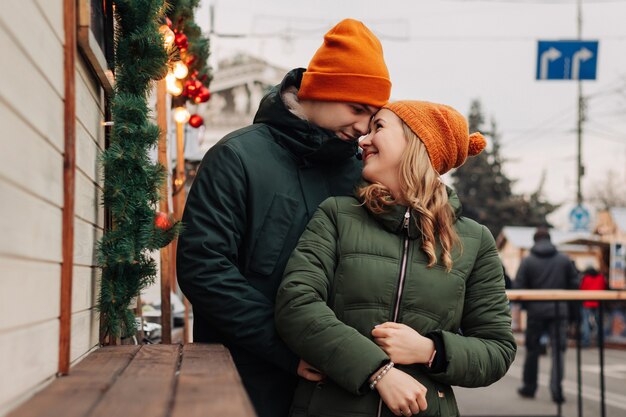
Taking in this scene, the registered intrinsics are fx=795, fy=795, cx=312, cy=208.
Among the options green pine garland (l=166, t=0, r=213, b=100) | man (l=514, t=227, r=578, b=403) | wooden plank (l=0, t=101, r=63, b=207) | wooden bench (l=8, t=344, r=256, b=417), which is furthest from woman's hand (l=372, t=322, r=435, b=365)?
man (l=514, t=227, r=578, b=403)

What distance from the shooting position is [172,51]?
2.92 m

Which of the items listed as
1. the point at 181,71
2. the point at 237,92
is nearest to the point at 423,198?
the point at 181,71

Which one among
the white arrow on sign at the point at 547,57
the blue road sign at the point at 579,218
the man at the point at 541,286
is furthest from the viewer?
the blue road sign at the point at 579,218

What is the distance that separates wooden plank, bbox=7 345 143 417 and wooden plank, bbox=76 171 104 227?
0.42 m

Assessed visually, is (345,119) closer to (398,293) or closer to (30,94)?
(398,293)

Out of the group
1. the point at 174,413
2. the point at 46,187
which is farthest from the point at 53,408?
the point at 46,187

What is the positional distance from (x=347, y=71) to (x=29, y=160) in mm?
1372

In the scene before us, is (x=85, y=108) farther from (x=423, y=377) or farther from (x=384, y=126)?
(x=423, y=377)

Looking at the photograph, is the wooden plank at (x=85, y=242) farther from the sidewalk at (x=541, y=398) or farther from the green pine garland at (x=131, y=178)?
the sidewalk at (x=541, y=398)

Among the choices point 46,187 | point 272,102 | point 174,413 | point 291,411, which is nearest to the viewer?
point 174,413

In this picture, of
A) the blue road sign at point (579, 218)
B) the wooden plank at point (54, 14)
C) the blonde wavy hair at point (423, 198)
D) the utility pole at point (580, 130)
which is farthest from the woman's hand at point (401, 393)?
the utility pole at point (580, 130)

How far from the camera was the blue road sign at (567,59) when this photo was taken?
10555 mm

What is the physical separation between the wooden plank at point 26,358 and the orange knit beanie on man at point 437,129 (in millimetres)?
1225

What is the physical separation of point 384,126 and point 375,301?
23.3 inches
